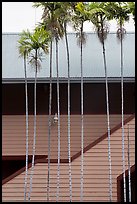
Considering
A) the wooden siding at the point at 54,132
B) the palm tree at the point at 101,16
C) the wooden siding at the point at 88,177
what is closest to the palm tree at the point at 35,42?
the wooden siding at the point at 88,177

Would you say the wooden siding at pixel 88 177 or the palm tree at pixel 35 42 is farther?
the wooden siding at pixel 88 177

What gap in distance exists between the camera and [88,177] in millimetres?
9438

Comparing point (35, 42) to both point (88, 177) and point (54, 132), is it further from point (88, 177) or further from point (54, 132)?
point (88, 177)

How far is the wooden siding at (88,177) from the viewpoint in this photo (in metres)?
9.28

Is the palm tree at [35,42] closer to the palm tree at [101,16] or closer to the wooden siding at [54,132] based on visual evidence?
the palm tree at [101,16]

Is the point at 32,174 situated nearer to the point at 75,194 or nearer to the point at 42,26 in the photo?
the point at 75,194

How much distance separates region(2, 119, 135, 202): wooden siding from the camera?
9281 millimetres

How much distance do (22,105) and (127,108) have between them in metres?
2.92

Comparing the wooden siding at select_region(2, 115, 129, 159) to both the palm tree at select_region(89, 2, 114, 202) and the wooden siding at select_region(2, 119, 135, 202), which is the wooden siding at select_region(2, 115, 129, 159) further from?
the palm tree at select_region(89, 2, 114, 202)

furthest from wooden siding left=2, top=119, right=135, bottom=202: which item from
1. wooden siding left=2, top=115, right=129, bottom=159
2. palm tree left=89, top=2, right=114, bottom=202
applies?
wooden siding left=2, top=115, right=129, bottom=159

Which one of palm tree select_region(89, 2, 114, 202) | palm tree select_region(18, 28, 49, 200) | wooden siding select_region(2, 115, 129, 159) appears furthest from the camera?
wooden siding select_region(2, 115, 129, 159)

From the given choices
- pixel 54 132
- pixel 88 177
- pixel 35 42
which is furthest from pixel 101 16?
pixel 54 132

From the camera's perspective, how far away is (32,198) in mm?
9336

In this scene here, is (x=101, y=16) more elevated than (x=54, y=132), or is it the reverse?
(x=101, y=16)
